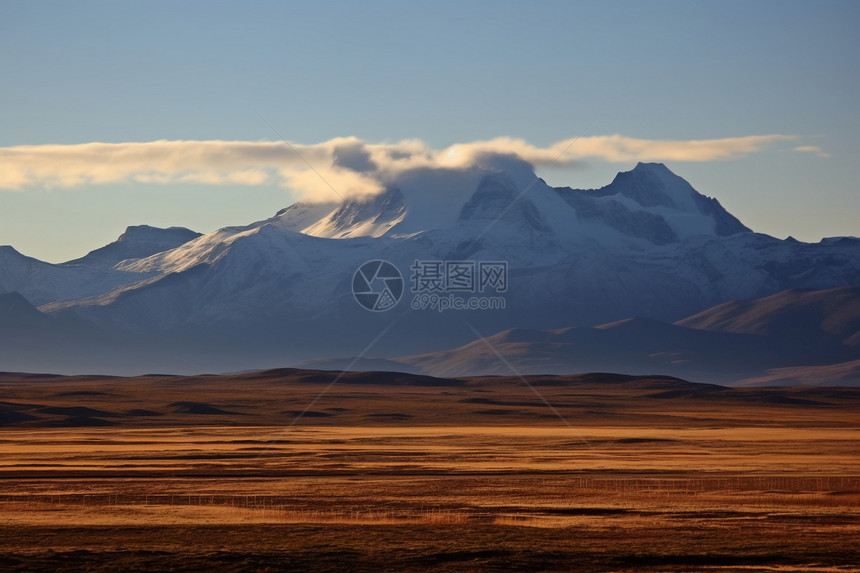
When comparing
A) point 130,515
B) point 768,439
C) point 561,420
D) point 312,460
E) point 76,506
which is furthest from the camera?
point 561,420

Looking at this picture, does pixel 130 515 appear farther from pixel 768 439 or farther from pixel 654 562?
pixel 768 439

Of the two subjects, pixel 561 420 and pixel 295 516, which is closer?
pixel 295 516

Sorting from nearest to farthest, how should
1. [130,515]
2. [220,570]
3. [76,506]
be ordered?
[220,570], [130,515], [76,506]

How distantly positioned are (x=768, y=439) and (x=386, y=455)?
43194 millimetres

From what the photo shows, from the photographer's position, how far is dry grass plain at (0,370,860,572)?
42969 mm

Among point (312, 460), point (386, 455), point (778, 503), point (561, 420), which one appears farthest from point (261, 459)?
point (561, 420)

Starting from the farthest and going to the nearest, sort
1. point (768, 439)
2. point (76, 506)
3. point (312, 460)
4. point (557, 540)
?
point (768, 439) < point (312, 460) < point (76, 506) < point (557, 540)

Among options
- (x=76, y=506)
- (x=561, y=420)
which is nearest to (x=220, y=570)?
(x=76, y=506)

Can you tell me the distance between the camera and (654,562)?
4178 cm

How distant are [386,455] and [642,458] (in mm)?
19701

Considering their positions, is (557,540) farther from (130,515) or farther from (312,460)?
(312,460)

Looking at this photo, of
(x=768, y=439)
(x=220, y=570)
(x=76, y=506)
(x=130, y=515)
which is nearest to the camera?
(x=220, y=570)

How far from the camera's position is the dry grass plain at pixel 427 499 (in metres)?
43.0

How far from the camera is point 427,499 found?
61.0m
